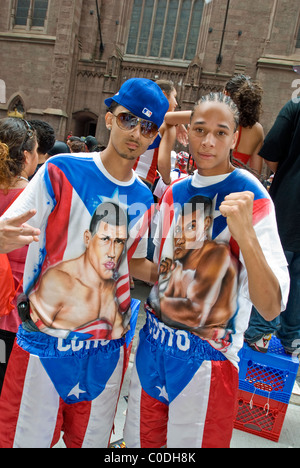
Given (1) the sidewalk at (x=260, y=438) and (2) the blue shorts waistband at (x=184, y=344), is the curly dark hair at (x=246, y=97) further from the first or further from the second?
(1) the sidewalk at (x=260, y=438)

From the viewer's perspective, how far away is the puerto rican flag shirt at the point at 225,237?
1.38 meters

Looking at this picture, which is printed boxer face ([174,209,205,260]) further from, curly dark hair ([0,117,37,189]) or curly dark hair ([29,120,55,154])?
curly dark hair ([29,120,55,154])

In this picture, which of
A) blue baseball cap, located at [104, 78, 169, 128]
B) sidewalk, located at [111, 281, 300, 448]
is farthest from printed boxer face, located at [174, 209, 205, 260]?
sidewalk, located at [111, 281, 300, 448]

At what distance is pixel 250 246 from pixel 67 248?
2.51ft

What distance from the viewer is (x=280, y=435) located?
2.60 m

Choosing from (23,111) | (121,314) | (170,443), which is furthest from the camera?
(23,111)

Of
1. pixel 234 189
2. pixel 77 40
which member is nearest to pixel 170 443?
pixel 234 189

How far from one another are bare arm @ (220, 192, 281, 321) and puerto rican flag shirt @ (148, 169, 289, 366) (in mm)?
112

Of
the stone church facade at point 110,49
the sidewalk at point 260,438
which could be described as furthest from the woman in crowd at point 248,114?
the stone church facade at point 110,49

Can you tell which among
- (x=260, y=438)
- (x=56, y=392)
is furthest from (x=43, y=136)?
(x=260, y=438)

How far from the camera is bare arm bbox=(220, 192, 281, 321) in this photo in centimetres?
121

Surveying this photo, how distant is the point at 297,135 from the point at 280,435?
2204 mm

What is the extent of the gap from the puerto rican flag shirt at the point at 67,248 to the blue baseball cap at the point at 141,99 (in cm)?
30

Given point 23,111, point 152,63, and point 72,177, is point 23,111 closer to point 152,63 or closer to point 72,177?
point 152,63
